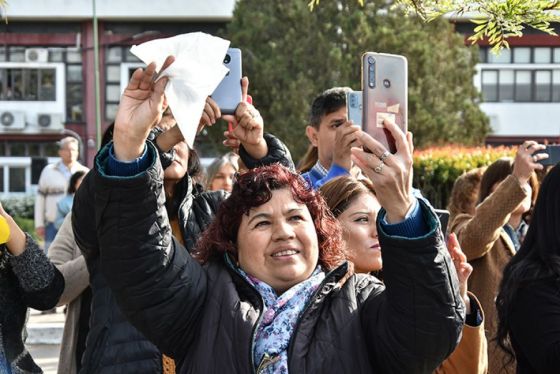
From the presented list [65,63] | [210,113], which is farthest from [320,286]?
[65,63]

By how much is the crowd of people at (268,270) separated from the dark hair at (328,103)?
1.25m

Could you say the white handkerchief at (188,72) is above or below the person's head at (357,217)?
above

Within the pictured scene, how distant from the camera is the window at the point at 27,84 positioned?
5062cm

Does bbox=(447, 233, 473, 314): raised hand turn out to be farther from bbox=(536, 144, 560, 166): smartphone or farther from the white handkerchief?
bbox=(536, 144, 560, 166): smartphone

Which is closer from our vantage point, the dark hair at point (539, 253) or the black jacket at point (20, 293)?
the dark hair at point (539, 253)

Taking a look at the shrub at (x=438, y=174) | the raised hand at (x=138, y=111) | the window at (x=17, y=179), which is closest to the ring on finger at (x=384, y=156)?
the raised hand at (x=138, y=111)

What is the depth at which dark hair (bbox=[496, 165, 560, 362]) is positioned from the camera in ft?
12.1

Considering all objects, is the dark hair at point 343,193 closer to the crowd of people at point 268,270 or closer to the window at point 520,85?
the crowd of people at point 268,270

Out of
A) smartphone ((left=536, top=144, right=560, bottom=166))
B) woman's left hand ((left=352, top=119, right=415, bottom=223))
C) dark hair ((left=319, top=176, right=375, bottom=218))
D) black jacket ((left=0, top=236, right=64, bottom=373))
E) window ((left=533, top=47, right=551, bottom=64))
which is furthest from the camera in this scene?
window ((left=533, top=47, right=551, bottom=64))

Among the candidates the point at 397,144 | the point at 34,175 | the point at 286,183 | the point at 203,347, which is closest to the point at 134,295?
the point at 203,347

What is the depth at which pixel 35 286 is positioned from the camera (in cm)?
430

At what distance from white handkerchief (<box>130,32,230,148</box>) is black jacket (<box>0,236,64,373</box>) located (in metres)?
1.66

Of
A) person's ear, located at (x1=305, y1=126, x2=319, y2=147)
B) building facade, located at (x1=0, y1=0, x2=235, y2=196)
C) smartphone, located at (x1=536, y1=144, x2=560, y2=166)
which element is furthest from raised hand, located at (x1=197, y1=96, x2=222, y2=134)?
building facade, located at (x1=0, y1=0, x2=235, y2=196)

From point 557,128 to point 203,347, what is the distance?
4771cm
